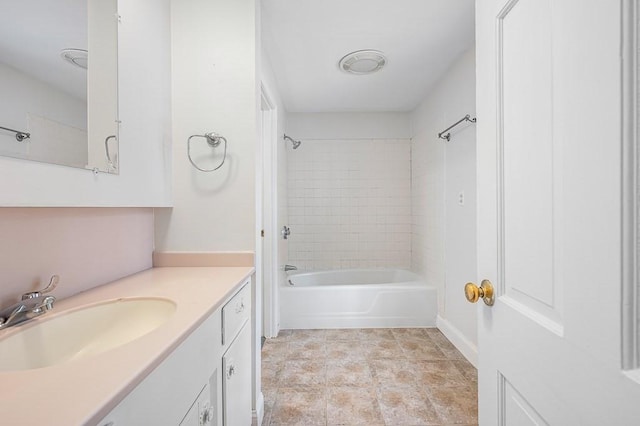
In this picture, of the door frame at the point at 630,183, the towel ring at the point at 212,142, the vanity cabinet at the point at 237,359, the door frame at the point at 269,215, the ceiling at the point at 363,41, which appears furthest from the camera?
the door frame at the point at 269,215

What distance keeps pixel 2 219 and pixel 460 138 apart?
103 inches

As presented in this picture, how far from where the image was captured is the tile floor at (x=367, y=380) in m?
1.67

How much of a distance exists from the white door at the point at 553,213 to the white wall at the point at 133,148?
118 centimetres

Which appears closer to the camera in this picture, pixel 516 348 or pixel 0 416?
pixel 0 416

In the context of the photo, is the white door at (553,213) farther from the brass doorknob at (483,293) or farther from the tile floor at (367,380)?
the tile floor at (367,380)

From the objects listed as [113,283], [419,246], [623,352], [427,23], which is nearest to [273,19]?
[427,23]

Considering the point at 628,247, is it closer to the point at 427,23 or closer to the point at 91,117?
the point at 91,117

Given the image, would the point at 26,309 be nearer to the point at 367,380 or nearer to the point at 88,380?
the point at 88,380

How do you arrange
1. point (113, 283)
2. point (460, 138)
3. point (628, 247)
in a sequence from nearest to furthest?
point (628, 247) < point (113, 283) < point (460, 138)

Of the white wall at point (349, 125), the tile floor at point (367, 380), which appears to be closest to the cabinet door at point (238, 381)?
the tile floor at point (367, 380)

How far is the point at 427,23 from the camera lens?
6.47 ft

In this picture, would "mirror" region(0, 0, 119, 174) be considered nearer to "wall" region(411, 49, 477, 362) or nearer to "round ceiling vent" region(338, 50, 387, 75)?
"round ceiling vent" region(338, 50, 387, 75)

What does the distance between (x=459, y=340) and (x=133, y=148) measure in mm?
2591

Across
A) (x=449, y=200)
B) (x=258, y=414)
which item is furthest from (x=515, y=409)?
(x=449, y=200)
